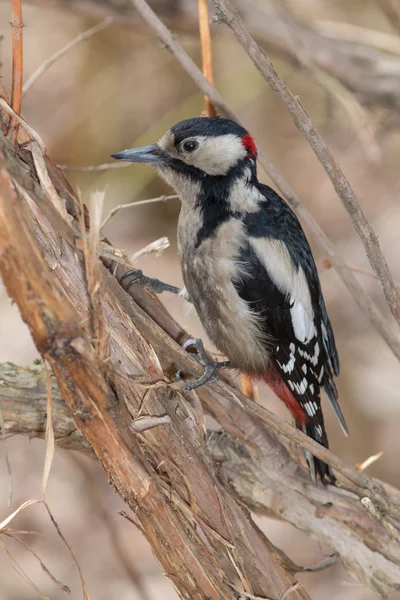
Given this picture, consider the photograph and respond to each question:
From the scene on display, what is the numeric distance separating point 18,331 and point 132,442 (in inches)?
94.8

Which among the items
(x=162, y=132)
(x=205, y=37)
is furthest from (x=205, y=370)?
(x=162, y=132)

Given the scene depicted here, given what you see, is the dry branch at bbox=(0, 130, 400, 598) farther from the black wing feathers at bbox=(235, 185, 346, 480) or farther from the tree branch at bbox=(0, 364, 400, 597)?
the black wing feathers at bbox=(235, 185, 346, 480)

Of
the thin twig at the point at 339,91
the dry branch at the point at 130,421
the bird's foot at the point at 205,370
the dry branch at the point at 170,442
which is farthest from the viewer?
the thin twig at the point at 339,91

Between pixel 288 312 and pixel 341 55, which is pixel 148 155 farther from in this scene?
pixel 341 55

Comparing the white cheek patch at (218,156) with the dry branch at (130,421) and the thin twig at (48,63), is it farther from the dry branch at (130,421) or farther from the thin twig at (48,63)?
the dry branch at (130,421)

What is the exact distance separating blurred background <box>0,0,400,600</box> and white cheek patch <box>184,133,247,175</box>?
0.73 meters

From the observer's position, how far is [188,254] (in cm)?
210

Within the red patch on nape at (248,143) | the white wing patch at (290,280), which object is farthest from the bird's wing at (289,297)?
the red patch on nape at (248,143)

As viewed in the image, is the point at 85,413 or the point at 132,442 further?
the point at 132,442

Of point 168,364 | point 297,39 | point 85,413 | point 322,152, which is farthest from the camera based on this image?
point 297,39

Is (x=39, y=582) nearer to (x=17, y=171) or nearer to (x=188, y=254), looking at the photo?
(x=188, y=254)

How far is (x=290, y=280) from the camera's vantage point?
2.09 meters

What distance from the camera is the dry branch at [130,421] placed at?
1.15 m

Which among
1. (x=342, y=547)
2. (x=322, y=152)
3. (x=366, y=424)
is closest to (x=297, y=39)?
(x=322, y=152)
